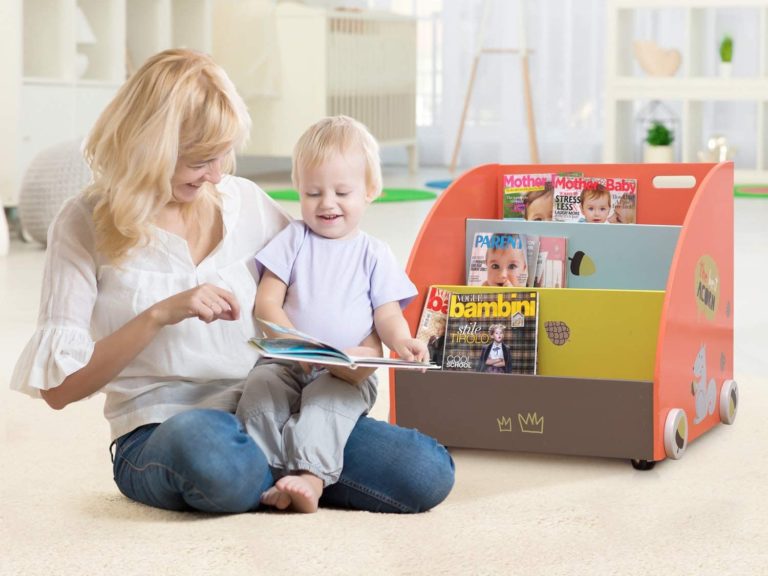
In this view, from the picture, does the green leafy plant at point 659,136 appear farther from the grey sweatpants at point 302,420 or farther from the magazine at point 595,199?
the grey sweatpants at point 302,420

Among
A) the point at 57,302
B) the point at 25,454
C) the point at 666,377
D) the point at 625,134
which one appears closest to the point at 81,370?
the point at 57,302

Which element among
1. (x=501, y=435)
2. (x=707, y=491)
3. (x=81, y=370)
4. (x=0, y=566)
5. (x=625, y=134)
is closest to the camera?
(x=0, y=566)

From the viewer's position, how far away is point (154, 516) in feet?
4.10

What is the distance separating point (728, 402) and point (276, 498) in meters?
0.71

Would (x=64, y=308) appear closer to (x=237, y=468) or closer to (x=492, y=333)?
(x=237, y=468)

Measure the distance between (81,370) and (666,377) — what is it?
0.68 metres

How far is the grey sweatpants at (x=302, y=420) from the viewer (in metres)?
1.26

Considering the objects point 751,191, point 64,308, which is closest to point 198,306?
point 64,308

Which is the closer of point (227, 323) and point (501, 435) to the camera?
point (227, 323)

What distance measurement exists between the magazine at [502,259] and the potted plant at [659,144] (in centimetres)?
364

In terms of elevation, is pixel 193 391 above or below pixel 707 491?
above

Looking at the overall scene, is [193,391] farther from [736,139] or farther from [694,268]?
A: [736,139]

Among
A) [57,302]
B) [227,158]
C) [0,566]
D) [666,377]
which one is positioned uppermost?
[227,158]

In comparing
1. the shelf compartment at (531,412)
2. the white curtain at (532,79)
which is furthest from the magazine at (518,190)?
the white curtain at (532,79)
